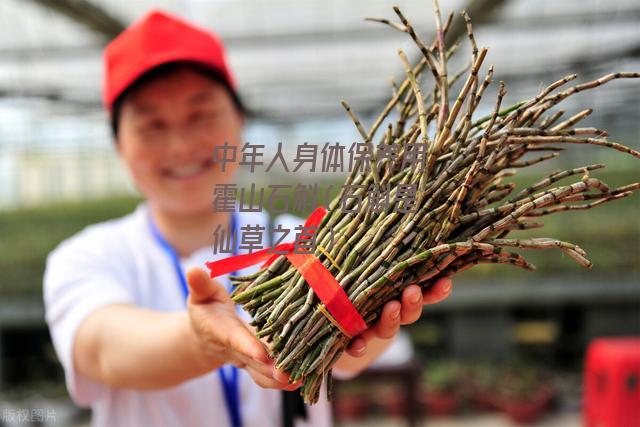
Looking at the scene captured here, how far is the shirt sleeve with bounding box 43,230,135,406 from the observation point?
1.43m

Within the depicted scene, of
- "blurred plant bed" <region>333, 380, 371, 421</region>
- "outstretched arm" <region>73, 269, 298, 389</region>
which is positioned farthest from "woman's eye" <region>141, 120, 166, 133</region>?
"blurred plant bed" <region>333, 380, 371, 421</region>

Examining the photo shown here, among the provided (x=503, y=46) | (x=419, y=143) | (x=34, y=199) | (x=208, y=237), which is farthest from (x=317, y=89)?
(x=419, y=143)

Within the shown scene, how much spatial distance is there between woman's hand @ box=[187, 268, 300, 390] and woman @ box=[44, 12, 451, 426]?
0.19 meters

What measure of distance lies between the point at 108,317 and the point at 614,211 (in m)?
6.56

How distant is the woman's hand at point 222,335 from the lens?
39.3 inches

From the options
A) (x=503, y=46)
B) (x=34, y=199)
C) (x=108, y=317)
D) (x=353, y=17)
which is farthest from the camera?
(x=34, y=199)

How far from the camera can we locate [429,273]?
3.20ft

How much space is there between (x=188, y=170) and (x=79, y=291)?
0.40 metres

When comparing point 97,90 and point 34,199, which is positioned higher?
point 97,90

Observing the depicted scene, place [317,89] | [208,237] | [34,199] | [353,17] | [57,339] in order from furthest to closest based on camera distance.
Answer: [317,89] → [34,199] → [353,17] → [208,237] → [57,339]

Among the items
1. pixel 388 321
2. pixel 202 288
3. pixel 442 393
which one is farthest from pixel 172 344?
pixel 442 393

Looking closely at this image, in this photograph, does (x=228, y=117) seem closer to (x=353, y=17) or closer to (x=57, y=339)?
(x=57, y=339)

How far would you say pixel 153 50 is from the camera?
151cm

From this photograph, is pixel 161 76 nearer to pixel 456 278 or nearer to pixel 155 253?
pixel 155 253
